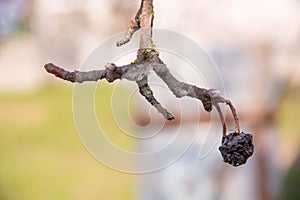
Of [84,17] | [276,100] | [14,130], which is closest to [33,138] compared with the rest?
[14,130]

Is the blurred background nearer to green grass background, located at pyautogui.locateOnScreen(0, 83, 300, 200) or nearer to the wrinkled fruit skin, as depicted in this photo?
green grass background, located at pyautogui.locateOnScreen(0, 83, 300, 200)

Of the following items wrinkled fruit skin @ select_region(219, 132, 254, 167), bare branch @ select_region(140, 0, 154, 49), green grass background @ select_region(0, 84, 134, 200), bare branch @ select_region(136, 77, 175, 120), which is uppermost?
green grass background @ select_region(0, 84, 134, 200)

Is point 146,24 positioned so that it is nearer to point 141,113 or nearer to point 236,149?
point 236,149

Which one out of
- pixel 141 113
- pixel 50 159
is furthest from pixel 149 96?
pixel 50 159

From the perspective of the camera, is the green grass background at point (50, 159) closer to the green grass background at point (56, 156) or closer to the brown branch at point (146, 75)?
the green grass background at point (56, 156)

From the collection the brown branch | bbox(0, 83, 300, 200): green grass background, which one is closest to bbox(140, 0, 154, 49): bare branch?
the brown branch

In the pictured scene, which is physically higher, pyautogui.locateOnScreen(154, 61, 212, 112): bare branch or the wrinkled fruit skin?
the wrinkled fruit skin
